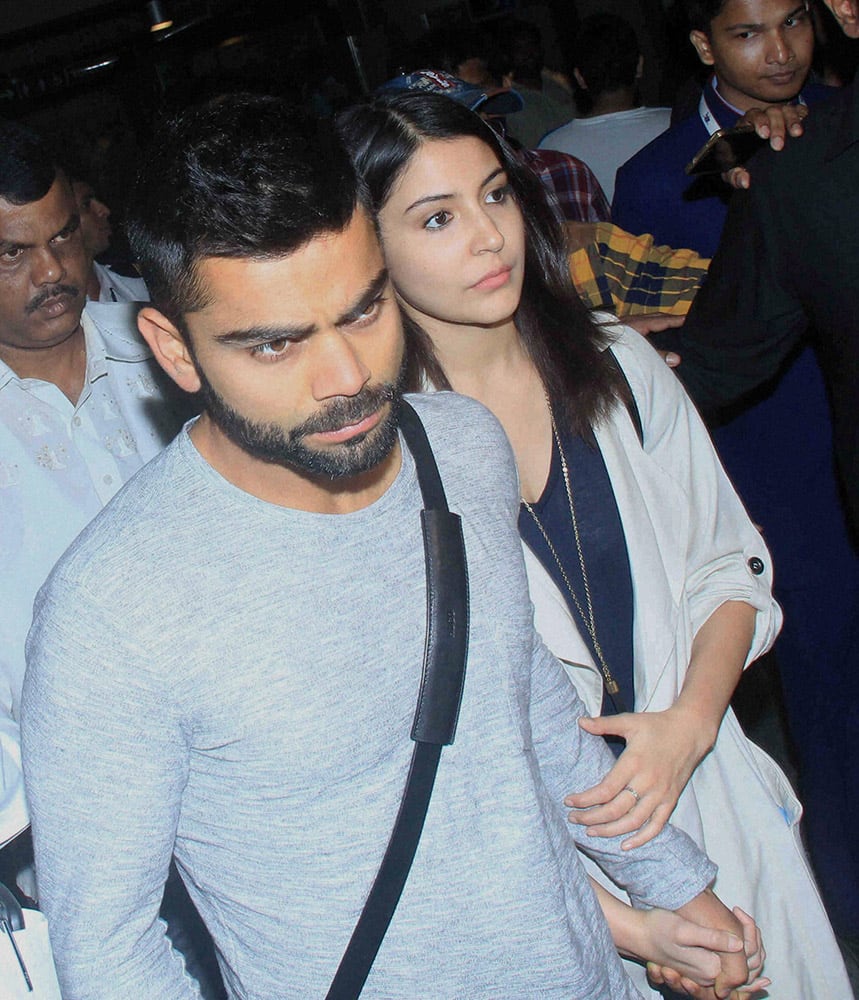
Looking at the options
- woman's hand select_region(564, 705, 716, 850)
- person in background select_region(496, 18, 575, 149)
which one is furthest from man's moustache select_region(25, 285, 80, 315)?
person in background select_region(496, 18, 575, 149)

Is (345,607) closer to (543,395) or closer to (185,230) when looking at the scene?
(185,230)

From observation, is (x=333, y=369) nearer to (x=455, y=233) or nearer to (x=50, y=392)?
(x=455, y=233)

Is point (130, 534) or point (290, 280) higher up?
point (290, 280)

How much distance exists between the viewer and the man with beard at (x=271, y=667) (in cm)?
138

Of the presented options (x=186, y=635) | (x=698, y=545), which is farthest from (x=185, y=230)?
(x=698, y=545)

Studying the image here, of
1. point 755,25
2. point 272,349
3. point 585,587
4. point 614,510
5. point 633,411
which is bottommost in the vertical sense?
point 585,587

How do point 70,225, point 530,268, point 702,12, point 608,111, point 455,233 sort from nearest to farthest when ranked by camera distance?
point 455,233, point 530,268, point 70,225, point 702,12, point 608,111

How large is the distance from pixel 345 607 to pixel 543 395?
1.01m

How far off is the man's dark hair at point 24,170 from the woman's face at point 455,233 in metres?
0.99

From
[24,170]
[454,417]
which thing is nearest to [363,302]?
[454,417]

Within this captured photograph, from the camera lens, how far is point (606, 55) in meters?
5.12

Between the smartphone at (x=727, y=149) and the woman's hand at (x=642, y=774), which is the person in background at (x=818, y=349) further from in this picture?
the woman's hand at (x=642, y=774)

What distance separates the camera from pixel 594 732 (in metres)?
1.89

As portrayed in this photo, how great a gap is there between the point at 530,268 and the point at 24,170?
1232mm
